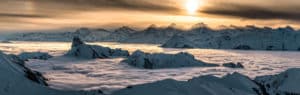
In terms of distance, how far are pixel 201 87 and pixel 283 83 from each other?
30.9 ft

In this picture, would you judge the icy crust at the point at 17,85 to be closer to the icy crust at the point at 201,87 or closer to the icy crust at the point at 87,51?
the icy crust at the point at 201,87

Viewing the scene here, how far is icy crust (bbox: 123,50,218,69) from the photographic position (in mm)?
72688

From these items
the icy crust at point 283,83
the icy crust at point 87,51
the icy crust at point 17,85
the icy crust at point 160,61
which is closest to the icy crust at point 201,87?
the icy crust at point 283,83

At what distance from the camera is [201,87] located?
2336 centimetres

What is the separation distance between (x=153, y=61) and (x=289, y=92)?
152 ft

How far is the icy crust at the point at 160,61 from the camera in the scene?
7269cm

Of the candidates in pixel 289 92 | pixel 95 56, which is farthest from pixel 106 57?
pixel 289 92

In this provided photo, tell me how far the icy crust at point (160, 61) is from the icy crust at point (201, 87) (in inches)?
1747

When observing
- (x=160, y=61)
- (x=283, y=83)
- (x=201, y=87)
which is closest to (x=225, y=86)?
(x=201, y=87)

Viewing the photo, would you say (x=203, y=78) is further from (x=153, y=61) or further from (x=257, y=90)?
(x=153, y=61)

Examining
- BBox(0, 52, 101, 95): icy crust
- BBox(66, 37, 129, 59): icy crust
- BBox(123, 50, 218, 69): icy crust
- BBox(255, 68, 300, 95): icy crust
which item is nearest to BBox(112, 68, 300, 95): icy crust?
BBox(255, 68, 300, 95): icy crust

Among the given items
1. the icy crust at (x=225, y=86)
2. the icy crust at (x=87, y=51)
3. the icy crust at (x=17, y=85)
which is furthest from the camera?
the icy crust at (x=87, y=51)

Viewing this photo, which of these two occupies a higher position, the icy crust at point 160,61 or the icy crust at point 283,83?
the icy crust at point 283,83

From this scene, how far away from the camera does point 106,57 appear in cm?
10262
